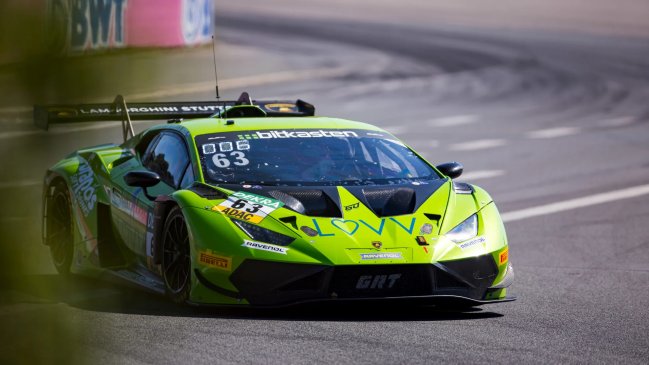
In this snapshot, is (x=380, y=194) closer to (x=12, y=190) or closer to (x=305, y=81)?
(x=12, y=190)

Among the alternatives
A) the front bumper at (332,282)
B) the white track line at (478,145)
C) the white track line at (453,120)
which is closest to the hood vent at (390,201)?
the front bumper at (332,282)

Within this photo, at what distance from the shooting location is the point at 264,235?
6.79 m

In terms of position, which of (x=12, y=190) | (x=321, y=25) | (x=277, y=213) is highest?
(x=12, y=190)

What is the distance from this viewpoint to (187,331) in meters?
6.30

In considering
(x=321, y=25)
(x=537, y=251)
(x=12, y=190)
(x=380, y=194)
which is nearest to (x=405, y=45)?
(x=321, y=25)

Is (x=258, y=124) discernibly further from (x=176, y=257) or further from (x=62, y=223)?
(x=62, y=223)

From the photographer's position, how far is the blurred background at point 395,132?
2084 mm

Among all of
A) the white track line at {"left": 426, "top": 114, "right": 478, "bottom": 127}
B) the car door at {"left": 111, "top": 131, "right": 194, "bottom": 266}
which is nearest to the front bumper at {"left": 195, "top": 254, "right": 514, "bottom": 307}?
the car door at {"left": 111, "top": 131, "right": 194, "bottom": 266}

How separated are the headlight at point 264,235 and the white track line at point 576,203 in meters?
5.72

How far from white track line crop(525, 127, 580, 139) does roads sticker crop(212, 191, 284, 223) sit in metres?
12.9

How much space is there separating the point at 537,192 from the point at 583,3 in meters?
35.2

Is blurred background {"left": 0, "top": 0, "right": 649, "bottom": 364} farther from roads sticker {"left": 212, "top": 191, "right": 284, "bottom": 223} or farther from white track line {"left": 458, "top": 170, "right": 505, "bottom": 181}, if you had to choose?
roads sticker {"left": 212, "top": 191, "right": 284, "bottom": 223}

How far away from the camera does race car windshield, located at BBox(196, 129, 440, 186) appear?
772 cm

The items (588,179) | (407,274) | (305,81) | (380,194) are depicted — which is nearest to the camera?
(407,274)
